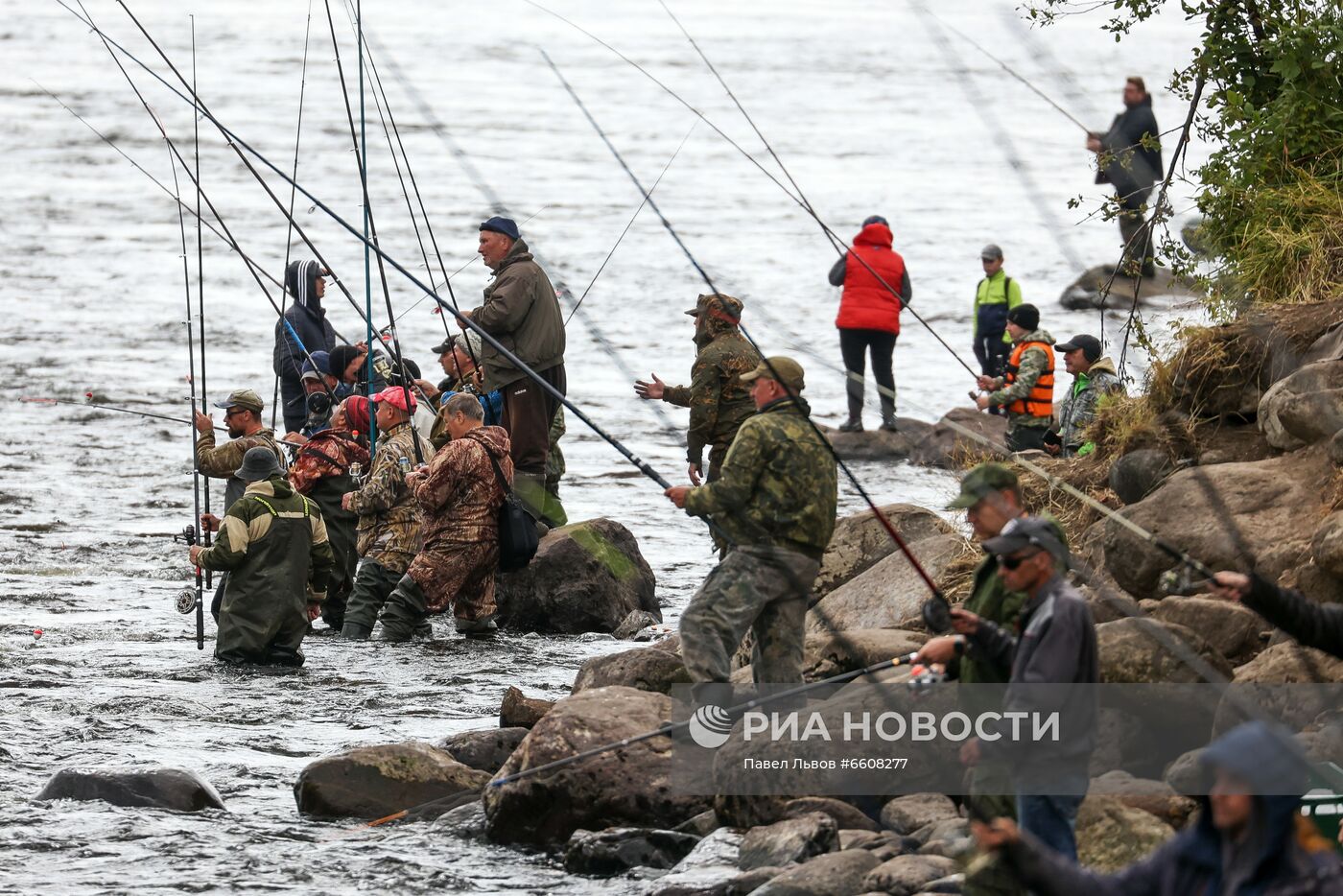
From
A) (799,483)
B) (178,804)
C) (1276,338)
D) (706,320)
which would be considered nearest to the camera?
(799,483)

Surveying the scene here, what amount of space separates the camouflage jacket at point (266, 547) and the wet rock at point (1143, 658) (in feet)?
14.3

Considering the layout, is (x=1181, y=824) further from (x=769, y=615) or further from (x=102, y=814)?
(x=102, y=814)

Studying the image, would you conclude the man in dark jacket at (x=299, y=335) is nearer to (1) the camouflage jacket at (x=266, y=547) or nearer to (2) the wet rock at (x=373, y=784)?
(1) the camouflage jacket at (x=266, y=547)

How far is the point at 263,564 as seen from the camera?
375 inches

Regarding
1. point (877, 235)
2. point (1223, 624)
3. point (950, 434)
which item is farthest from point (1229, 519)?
point (950, 434)

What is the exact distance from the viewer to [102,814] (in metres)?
7.57

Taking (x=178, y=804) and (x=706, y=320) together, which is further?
(x=706, y=320)

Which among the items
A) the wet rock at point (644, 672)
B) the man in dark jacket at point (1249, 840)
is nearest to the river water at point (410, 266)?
the wet rock at point (644, 672)

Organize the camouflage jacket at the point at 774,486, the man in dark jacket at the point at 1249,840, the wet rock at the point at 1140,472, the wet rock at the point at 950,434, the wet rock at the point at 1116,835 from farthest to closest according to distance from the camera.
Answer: the wet rock at the point at 950,434
the wet rock at the point at 1140,472
the camouflage jacket at the point at 774,486
the wet rock at the point at 1116,835
the man in dark jacket at the point at 1249,840

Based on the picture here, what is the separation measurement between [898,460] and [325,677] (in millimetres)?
6862

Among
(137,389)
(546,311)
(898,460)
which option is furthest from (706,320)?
(137,389)

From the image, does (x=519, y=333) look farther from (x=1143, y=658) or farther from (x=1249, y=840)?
(x=1249, y=840)

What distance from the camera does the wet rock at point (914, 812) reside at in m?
6.64

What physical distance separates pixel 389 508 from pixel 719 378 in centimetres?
242
